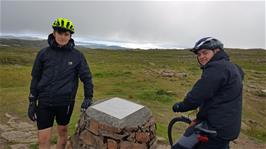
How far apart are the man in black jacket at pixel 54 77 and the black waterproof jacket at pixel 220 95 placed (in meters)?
2.37

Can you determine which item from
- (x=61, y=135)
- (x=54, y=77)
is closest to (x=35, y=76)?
(x=54, y=77)

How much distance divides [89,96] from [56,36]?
1.31m

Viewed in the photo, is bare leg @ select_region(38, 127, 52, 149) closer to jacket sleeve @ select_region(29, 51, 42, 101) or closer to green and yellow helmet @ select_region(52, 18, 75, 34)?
jacket sleeve @ select_region(29, 51, 42, 101)

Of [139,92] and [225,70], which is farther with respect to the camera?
[139,92]

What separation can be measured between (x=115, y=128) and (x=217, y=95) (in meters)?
2.49

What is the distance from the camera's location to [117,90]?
56.5 feet

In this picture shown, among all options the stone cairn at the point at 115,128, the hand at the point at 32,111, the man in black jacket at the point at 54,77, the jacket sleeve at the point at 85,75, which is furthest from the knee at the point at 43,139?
the jacket sleeve at the point at 85,75

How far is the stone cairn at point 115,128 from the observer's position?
5.89 m

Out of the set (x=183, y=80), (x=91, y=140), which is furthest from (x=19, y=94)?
(x=183, y=80)

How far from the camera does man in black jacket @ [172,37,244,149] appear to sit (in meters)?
3.89

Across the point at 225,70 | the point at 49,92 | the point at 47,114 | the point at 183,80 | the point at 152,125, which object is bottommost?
the point at 183,80

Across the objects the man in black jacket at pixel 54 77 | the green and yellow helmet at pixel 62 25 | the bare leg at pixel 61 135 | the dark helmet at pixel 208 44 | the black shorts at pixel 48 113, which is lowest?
the bare leg at pixel 61 135

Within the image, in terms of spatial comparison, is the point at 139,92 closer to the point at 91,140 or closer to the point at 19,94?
the point at 19,94

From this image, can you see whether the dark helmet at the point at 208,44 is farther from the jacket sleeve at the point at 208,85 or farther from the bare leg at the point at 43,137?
the bare leg at the point at 43,137
